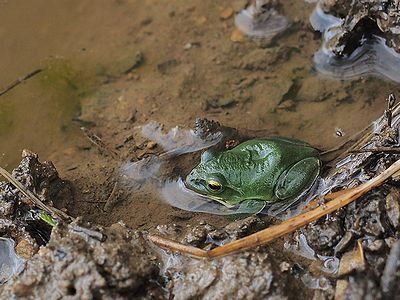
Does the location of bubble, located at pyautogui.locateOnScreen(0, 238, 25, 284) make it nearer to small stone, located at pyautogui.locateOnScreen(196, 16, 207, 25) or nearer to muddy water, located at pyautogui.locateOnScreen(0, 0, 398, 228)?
muddy water, located at pyautogui.locateOnScreen(0, 0, 398, 228)

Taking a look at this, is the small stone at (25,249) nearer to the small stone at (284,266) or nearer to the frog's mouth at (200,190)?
the frog's mouth at (200,190)

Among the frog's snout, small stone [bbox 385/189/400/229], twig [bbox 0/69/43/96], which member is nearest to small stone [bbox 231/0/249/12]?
twig [bbox 0/69/43/96]

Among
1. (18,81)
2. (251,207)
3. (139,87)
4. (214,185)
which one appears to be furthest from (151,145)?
(18,81)

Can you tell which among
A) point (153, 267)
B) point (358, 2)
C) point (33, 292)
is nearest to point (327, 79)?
point (358, 2)

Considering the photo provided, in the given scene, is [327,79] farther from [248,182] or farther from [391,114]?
[248,182]

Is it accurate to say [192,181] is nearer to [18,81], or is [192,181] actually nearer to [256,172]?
[256,172]

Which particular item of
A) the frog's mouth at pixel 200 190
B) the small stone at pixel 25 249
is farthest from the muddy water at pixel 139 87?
the small stone at pixel 25 249

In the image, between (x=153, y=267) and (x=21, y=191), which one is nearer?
(x=153, y=267)
